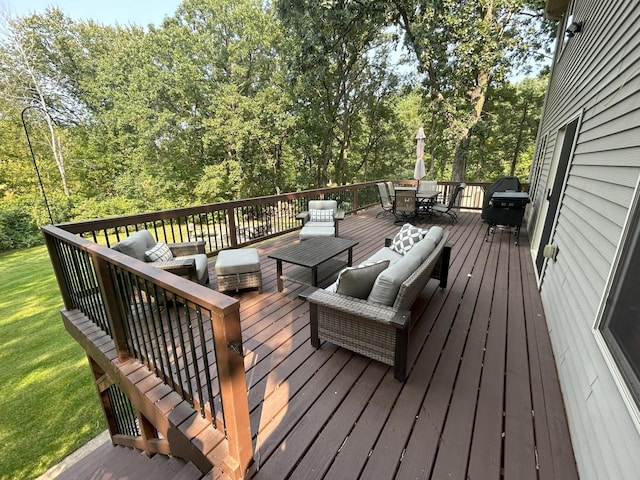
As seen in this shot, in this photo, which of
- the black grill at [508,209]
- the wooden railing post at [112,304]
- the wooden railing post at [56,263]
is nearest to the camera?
the wooden railing post at [112,304]

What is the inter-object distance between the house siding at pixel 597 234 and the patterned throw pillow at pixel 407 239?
1305 millimetres

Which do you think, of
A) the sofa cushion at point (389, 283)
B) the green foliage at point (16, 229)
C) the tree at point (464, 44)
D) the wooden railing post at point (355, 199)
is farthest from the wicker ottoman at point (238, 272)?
the green foliage at point (16, 229)

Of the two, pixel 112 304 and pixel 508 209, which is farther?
pixel 508 209

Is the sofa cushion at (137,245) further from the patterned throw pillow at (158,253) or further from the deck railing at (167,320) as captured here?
the deck railing at (167,320)

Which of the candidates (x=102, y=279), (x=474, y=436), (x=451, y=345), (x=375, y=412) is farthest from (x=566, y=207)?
(x=102, y=279)

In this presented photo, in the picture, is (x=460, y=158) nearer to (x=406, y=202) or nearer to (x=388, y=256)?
(x=406, y=202)

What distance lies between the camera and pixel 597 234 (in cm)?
191

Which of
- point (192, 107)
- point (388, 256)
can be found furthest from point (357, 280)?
point (192, 107)

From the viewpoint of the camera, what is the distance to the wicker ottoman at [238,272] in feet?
10.6

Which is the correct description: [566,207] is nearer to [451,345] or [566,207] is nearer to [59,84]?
[451,345]

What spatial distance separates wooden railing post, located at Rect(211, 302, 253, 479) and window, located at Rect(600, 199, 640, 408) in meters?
1.67

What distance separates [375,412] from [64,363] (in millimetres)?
5059

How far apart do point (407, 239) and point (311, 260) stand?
114 cm

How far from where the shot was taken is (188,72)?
12828 millimetres
